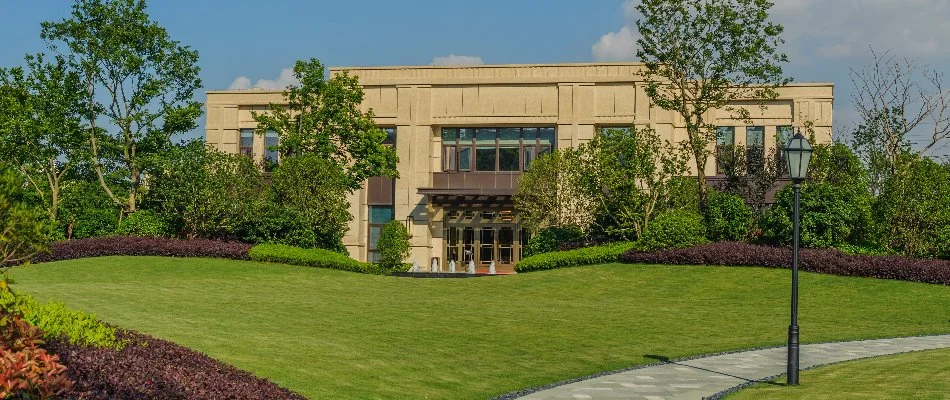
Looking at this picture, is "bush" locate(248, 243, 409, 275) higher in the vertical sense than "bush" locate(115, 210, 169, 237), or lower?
lower

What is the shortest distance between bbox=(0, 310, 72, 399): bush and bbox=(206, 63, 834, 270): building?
4599 cm

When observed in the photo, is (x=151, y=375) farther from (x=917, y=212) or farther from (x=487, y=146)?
(x=487, y=146)

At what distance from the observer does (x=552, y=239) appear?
152 ft

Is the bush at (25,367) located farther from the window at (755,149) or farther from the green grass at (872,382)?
the window at (755,149)

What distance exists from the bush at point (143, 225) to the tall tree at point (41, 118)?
4154 mm

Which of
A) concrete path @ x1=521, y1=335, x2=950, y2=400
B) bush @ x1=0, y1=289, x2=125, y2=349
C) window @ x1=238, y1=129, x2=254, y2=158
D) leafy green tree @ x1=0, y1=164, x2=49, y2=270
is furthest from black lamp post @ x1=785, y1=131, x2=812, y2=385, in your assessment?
window @ x1=238, y1=129, x2=254, y2=158

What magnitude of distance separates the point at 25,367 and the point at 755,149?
46.6 m

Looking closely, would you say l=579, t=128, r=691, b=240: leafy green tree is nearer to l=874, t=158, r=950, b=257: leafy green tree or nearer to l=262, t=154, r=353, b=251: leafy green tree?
l=874, t=158, r=950, b=257: leafy green tree

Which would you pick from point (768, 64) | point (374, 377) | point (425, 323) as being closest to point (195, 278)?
point (425, 323)

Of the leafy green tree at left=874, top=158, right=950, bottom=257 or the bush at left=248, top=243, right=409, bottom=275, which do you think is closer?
the leafy green tree at left=874, top=158, right=950, bottom=257

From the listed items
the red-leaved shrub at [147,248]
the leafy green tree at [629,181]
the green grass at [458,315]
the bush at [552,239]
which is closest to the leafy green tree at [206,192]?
the red-leaved shrub at [147,248]

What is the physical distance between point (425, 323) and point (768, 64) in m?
22.7

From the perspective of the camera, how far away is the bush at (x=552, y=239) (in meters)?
45.9

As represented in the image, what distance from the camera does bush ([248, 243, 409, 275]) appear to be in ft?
136
